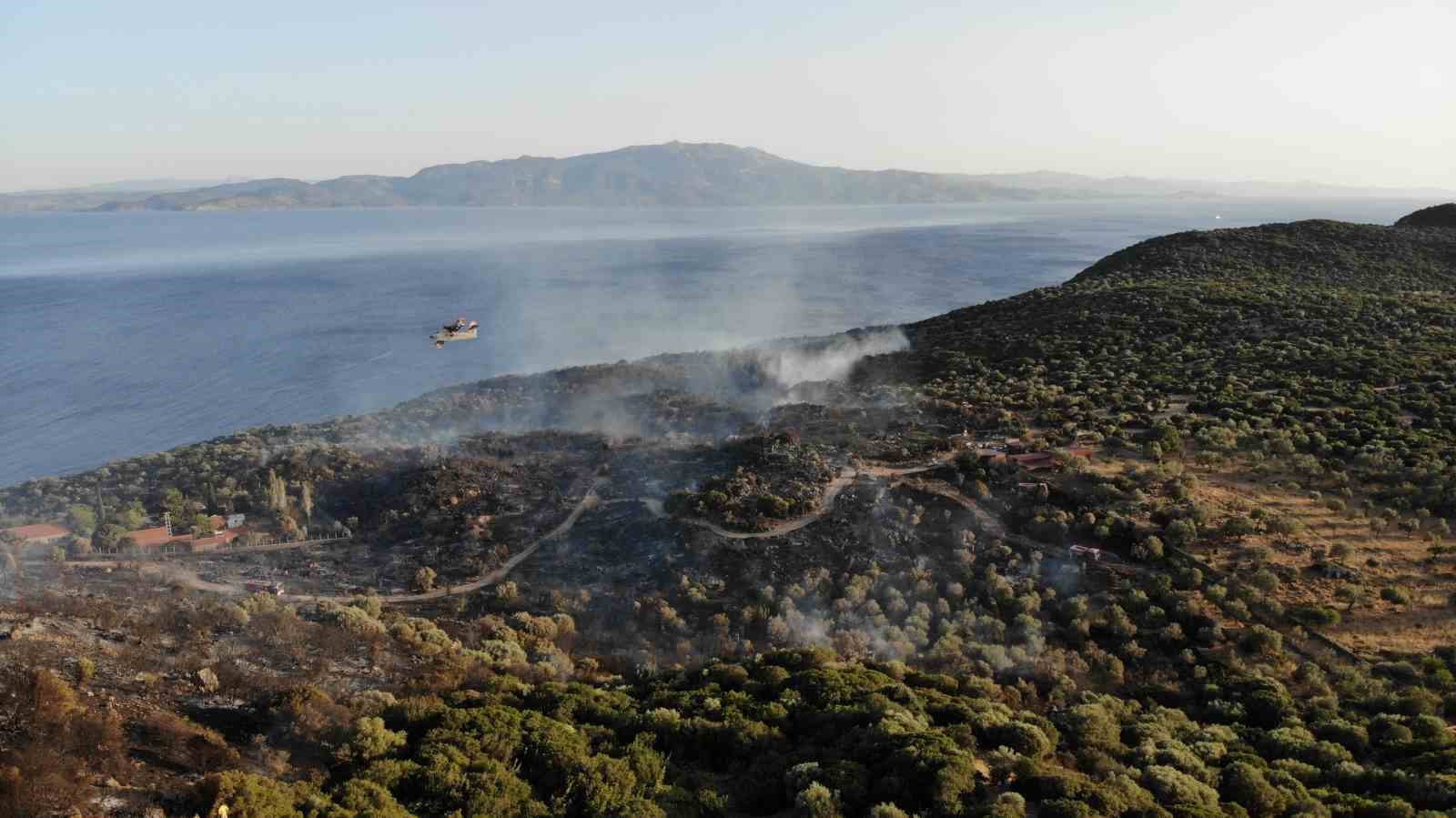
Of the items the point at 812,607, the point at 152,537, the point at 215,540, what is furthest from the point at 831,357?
the point at 152,537

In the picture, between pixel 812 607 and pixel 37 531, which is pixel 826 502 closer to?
pixel 812 607

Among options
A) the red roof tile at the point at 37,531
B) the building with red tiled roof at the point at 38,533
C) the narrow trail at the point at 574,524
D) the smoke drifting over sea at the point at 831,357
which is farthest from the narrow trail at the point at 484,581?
the smoke drifting over sea at the point at 831,357

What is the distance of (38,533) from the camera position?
1151 inches

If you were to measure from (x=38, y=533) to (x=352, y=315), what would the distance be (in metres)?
84.4

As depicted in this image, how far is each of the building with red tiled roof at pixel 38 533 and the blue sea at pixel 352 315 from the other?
27752 millimetres

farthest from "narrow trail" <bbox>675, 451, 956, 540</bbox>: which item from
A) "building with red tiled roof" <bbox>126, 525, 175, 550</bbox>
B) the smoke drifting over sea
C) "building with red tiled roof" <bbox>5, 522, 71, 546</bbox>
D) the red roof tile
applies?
the red roof tile

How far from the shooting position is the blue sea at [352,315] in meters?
66.1

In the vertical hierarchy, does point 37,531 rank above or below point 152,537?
above

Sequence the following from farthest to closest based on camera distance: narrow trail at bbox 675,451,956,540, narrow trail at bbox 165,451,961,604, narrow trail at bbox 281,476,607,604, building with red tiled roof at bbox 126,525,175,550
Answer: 1. building with red tiled roof at bbox 126,525,175,550
2. narrow trail at bbox 675,451,956,540
3. narrow trail at bbox 165,451,961,604
4. narrow trail at bbox 281,476,607,604

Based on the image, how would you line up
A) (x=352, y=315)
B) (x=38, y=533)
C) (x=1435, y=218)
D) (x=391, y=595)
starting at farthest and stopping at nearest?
(x=352, y=315)
(x=1435, y=218)
(x=38, y=533)
(x=391, y=595)

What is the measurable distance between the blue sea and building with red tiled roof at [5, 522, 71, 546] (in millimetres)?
27752

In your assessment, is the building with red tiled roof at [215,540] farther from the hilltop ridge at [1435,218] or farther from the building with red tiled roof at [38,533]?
the hilltop ridge at [1435,218]

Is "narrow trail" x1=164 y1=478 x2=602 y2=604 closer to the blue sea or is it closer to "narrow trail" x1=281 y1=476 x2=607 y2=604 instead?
"narrow trail" x1=281 y1=476 x2=607 y2=604

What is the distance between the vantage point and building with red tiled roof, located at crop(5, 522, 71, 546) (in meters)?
28.4
